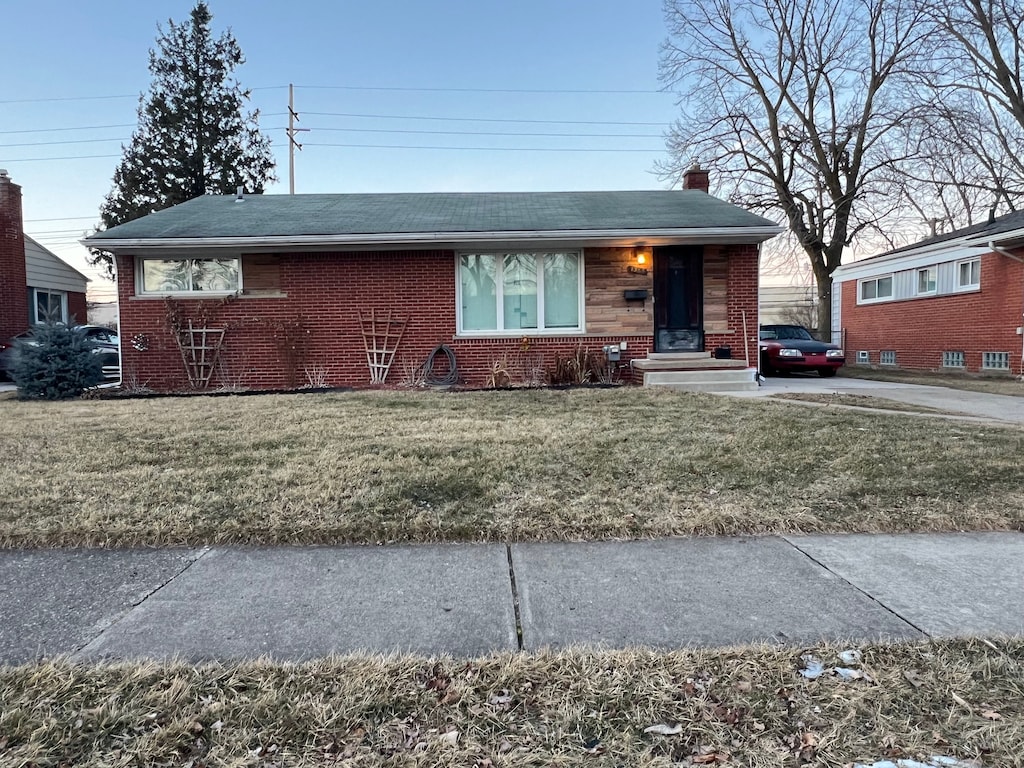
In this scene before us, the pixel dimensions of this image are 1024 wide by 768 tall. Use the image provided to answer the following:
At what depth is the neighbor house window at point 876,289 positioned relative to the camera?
720 inches

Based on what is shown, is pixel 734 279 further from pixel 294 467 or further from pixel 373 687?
pixel 373 687

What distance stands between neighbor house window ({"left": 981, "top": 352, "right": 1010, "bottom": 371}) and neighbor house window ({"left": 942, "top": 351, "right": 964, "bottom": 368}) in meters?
0.81

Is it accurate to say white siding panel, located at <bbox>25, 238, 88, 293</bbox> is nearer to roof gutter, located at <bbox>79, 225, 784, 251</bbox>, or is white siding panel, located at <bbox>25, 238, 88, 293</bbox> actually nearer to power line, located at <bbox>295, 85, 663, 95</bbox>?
roof gutter, located at <bbox>79, 225, 784, 251</bbox>

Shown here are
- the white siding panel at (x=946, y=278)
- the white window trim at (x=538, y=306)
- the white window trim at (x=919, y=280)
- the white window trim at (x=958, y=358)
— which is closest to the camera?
the white window trim at (x=538, y=306)

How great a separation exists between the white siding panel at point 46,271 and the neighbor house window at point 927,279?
2579 cm

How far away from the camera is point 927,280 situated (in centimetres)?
1675

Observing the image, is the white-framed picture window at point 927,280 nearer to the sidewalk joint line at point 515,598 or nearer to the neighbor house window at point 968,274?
the neighbor house window at point 968,274

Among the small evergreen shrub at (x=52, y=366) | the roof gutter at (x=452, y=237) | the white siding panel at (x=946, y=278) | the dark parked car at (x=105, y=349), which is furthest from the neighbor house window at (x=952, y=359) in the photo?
the dark parked car at (x=105, y=349)

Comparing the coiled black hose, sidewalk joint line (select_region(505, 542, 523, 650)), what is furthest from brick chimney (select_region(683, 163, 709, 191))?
sidewalk joint line (select_region(505, 542, 523, 650))

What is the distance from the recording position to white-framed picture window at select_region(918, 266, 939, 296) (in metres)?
16.4

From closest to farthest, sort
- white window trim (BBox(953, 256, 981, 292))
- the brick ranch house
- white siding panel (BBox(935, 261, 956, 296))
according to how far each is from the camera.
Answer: the brick ranch house → white window trim (BBox(953, 256, 981, 292)) → white siding panel (BBox(935, 261, 956, 296))

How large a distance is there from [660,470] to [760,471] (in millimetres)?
746

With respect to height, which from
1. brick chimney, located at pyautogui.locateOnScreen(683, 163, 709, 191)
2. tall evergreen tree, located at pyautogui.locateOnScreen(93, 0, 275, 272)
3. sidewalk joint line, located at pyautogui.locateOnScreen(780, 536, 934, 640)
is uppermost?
tall evergreen tree, located at pyautogui.locateOnScreen(93, 0, 275, 272)

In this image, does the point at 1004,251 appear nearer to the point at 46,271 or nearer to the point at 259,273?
the point at 259,273
